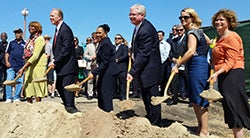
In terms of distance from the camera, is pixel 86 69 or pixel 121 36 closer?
pixel 121 36

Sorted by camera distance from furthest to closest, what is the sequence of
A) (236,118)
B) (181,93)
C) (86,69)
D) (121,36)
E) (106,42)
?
(86,69) < (121,36) < (181,93) < (106,42) < (236,118)

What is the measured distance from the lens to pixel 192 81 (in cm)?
469

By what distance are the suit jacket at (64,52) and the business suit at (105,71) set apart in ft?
1.42

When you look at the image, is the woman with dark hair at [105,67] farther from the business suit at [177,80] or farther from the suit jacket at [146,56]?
the business suit at [177,80]

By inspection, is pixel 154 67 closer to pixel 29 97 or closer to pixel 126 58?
pixel 29 97

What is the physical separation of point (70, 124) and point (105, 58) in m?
1.42

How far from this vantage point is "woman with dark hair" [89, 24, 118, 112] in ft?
18.5

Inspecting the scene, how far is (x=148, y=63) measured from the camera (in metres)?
4.73

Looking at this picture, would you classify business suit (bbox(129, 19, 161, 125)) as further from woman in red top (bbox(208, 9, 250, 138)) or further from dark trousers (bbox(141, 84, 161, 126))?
woman in red top (bbox(208, 9, 250, 138))

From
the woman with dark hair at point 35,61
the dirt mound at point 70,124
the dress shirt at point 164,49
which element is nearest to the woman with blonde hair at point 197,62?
the dirt mound at point 70,124

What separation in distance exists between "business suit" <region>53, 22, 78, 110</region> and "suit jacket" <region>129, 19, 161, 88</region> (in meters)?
1.08

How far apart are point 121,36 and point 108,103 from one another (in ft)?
12.7

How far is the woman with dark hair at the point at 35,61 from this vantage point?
6.16 meters

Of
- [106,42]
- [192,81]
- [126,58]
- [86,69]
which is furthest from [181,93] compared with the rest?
[192,81]
